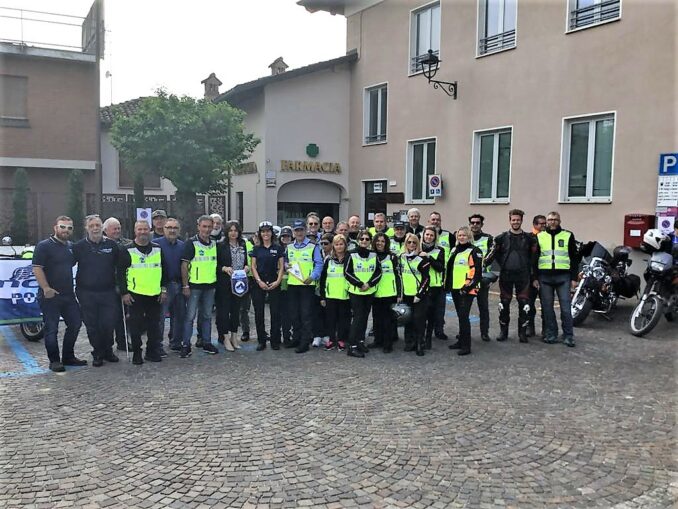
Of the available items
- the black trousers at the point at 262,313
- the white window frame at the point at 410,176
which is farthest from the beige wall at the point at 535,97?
the black trousers at the point at 262,313

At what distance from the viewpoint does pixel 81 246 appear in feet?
22.0

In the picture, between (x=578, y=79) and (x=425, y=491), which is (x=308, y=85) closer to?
(x=578, y=79)

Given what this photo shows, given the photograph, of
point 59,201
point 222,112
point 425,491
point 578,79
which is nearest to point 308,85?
point 222,112

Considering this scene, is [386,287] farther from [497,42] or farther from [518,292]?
[497,42]

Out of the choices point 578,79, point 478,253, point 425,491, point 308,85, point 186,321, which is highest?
point 308,85

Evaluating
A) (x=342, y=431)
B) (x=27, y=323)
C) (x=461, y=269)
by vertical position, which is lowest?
(x=342, y=431)

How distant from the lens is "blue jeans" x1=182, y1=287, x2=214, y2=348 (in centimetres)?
725

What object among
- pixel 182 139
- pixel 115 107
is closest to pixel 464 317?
pixel 182 139

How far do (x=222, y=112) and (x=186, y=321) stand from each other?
1147 centimetres

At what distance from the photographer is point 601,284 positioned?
356 inches

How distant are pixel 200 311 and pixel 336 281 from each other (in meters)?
1.81

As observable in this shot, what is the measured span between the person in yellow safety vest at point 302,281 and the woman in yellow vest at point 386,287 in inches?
32.3

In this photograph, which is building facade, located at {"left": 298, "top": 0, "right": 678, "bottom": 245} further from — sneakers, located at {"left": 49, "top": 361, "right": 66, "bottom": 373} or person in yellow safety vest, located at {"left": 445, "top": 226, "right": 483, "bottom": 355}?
sneakers, located at {"left": 49, "top": 361, "right": 66, "bottom": 373}

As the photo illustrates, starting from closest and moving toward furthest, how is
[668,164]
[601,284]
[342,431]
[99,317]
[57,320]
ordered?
1. [342,431]
2. [57,320]
3. [99,317]
4. [601,284]
5. [668,164]
